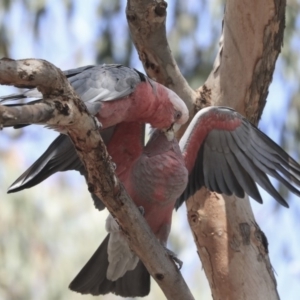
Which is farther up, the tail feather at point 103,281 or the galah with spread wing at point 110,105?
the galah with spread wing at point 110,105

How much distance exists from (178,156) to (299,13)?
8.89ft

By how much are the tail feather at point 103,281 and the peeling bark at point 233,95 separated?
0.27 m

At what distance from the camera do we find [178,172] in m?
2.53

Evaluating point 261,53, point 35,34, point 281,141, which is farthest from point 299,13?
point 261,53

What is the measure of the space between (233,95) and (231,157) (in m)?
0.33

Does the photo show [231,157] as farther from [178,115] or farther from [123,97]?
[123,97]

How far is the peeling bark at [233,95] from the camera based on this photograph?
264cm

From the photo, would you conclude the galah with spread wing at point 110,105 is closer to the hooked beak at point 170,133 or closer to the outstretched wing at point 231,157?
the hooked beak at point 170,133

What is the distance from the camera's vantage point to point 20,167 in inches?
196

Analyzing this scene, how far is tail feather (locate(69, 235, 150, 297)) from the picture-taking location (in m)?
2.74

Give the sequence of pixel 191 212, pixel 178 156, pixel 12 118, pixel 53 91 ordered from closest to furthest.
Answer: pixel 12 118 → pixel 53 91 → pixel 178 156 → pixel 191 212

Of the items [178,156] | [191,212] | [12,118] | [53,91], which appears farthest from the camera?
[191,212]

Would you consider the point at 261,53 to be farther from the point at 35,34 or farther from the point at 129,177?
the point at 35,34

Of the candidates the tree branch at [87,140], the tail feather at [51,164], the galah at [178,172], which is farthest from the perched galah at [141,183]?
the tree branch at [87,140]
